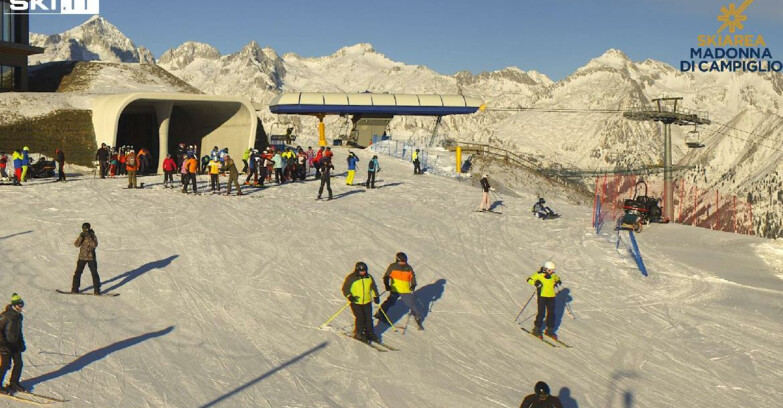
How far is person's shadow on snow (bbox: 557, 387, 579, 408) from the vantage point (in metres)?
11.9

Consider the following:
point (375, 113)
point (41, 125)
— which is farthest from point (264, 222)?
point (375, 113)

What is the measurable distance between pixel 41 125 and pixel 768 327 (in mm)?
29263

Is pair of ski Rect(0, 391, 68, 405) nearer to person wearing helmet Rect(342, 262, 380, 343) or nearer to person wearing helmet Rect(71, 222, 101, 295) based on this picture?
A: person wearing helmet Rect(71, 222, 101, 295)

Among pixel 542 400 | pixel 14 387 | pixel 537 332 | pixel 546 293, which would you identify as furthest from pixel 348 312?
pixel 542 400

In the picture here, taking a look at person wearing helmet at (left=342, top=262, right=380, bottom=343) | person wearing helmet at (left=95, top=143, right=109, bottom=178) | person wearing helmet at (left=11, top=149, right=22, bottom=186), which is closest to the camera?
person wearing helmet at (left=342, top=262, right=380, bottom=343)

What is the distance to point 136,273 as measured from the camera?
16.7 m

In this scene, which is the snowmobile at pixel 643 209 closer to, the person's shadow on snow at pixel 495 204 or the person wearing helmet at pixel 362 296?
the person's shadow on snow at pixel 495 204

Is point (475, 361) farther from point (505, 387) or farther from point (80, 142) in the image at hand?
point (80, 142)

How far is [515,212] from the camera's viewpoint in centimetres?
2772

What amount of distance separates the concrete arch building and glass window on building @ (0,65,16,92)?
10923 millimetres

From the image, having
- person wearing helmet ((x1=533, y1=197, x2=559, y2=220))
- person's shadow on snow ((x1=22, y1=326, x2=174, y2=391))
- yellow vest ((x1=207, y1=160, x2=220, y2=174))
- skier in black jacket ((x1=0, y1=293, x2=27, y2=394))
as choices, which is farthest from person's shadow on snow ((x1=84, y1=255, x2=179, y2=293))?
person wearing helmet ((x1=533, y1=197, x2=559, y2=220))

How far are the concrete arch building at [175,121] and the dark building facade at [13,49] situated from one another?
1104cm

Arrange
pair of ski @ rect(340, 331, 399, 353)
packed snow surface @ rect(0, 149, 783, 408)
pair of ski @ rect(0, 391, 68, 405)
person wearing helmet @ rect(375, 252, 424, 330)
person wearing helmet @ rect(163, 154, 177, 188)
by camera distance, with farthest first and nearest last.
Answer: person wearing helmet @ rect(163, 154, 177, 188) → person wearing helmet @ rect(375, 252, 424, 330) → pair of ski @ rect(340, 331, 399, 353) → packed snow surface @ rect(0, 149, 783, 408) → pair of ski @ rect(0, 391, 68, 405)

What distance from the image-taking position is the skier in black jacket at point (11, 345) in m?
10.1
